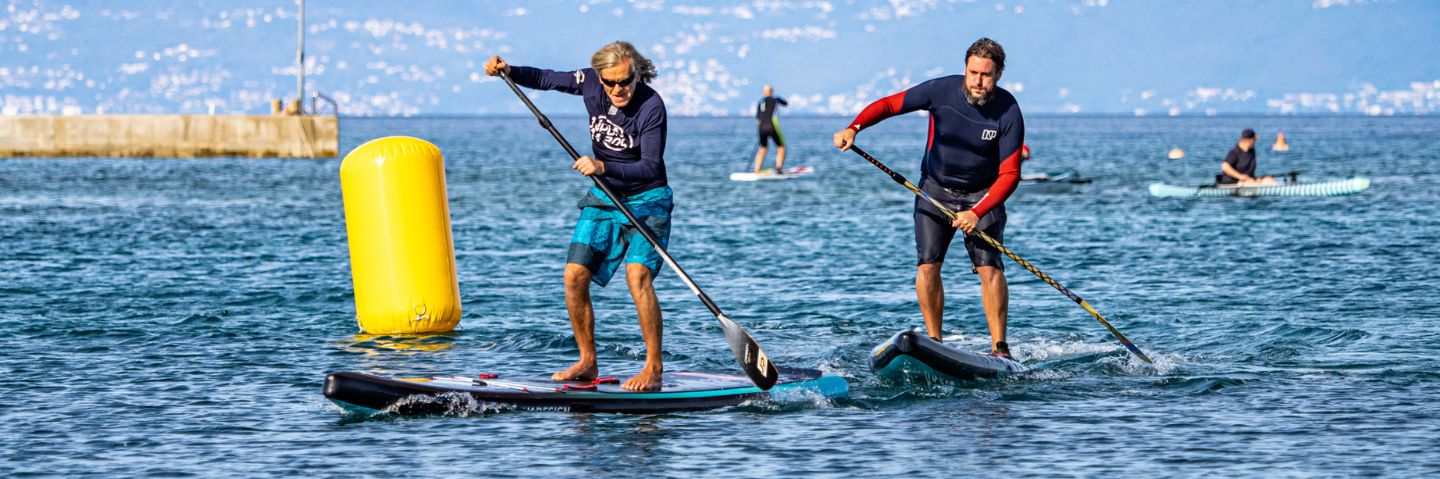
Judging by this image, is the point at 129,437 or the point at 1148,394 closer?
the point at 129,437

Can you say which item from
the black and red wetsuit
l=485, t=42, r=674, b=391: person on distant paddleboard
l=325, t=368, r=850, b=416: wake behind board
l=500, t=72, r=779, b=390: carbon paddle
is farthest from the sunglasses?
l=325, t=368, r=850, b=416: wake behind board

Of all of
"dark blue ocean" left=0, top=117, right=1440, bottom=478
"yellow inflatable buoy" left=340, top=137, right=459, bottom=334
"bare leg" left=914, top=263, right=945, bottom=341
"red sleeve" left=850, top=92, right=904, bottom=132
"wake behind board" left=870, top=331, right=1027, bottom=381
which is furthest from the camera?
"yellow inflatable buoy" left=340, top=137, right=459, bottom=334

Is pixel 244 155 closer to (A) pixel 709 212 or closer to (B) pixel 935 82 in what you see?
(A) pixel 709 212

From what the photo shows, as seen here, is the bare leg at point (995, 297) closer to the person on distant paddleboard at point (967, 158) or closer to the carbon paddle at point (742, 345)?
the person on distant paddleboard at point (967, 158)

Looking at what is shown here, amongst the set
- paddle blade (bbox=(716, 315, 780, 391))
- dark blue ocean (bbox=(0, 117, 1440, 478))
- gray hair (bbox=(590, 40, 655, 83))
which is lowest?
dark blue ocean (bbox=(0, 117, 1440, 478))

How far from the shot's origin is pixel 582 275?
1043cm

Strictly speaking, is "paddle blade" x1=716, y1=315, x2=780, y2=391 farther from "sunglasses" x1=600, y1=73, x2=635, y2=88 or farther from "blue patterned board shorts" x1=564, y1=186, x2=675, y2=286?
"sunglasses" x1=600, y1=73, x2=635, y2=88

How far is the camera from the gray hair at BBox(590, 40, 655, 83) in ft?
→ 32.8

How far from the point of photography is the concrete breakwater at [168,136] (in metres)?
60.8

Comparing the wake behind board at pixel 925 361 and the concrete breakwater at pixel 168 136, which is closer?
the wake behind board at pixel 925 361

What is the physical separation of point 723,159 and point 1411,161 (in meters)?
27.6

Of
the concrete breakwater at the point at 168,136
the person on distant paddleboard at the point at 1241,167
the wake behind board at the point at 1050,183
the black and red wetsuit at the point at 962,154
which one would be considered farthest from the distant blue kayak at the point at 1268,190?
the concrete breakwater at the point at 168,136

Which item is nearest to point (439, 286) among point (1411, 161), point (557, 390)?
point (557, 390)

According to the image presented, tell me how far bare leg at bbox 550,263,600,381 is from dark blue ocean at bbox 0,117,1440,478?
64 cm
